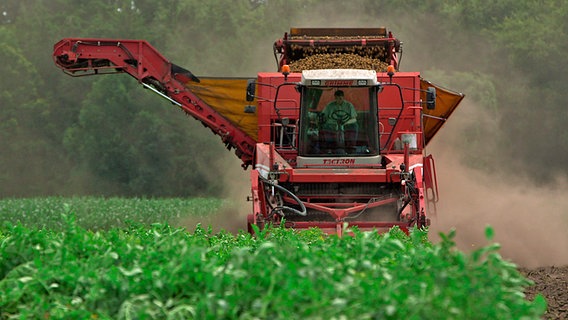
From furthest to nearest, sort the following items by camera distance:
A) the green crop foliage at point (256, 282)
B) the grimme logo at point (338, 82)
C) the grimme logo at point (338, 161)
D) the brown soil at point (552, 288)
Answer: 1. the grimme logo at point (338, 161)
2. the grimme logo at point (338, 82)
3. the brown soil at point (552, 288)
4. the green crop foliage at point (256, 282)

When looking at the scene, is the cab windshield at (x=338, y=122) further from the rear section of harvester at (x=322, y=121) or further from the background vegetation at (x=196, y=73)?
the background vegetation at (x=196, y=73)

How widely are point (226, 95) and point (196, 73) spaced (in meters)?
38.2

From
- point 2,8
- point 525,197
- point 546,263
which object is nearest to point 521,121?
point 525,197

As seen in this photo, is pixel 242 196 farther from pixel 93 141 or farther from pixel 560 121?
pixel 93 141

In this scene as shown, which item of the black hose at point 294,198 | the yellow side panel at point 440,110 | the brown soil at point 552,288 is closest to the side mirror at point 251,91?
the black hose at point 294,198

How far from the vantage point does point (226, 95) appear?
18016 millimetres

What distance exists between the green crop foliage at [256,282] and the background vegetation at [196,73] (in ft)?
109

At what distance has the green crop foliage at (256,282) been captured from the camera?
4934mm

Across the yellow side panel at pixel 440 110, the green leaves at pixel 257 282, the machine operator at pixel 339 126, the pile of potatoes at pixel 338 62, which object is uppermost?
the pile of potatoes at pixel 338 62

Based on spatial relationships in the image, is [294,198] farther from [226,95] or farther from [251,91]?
[226,95]

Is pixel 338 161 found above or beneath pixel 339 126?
beneath

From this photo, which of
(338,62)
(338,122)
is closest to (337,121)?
(338,122)

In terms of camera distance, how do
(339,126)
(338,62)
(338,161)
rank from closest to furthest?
(338,161) < (339,126) < (338,62)

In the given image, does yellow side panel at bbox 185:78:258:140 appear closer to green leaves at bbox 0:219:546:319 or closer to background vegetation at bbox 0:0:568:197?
green leaves at bbox 0:219:546:319
